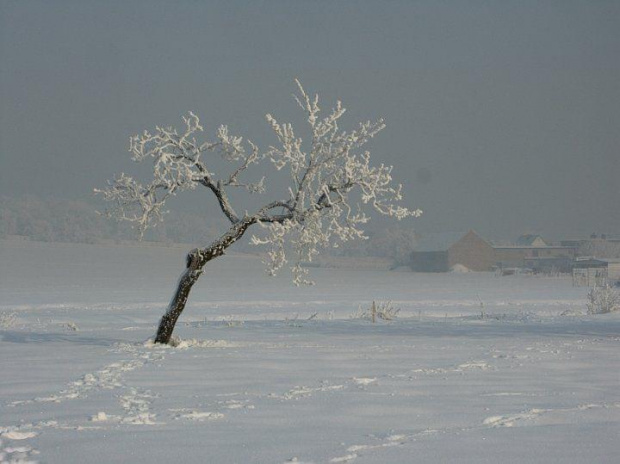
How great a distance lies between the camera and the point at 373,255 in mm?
152000

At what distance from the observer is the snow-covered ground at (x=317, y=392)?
8297mm

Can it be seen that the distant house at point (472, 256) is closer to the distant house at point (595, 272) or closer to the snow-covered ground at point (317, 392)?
the distant house at point (595, 272)

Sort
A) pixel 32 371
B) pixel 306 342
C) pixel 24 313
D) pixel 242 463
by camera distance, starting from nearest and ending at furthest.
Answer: pixel 242 463, pixel 32 371, pixel 306 342, pixel 24 313

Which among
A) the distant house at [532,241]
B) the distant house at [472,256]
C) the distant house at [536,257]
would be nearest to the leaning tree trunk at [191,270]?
the distant house at [536,257]

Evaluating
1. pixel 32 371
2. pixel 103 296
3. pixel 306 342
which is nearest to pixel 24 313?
pixel 103 296

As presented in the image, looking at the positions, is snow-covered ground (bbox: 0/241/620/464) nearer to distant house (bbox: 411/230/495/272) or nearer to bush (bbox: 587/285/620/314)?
bush (bbox: 587/285/620/314)

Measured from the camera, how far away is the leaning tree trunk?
802 inches

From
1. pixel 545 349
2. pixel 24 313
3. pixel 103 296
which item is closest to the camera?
pixel 545 349

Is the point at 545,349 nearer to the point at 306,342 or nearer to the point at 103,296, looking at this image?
the point at 306,342

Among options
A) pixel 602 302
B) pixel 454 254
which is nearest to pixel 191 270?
pixel 602 302

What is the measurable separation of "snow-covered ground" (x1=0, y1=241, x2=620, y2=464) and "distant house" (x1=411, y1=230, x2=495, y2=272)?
8295cm

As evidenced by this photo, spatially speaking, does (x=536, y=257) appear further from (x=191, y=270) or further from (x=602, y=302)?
(x=191, y=270)

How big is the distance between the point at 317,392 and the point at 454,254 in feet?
336

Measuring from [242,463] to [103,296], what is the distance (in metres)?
45.4
